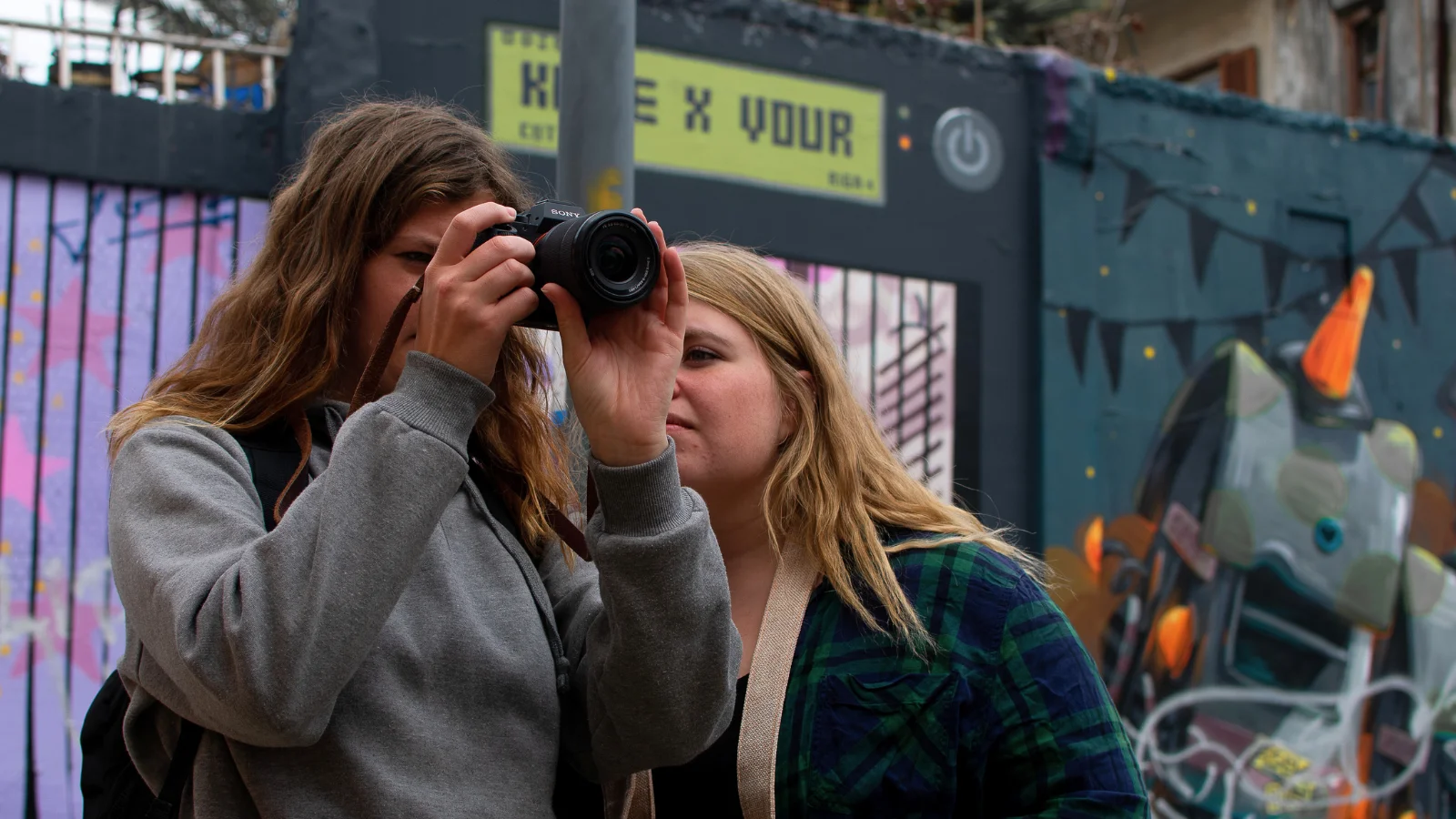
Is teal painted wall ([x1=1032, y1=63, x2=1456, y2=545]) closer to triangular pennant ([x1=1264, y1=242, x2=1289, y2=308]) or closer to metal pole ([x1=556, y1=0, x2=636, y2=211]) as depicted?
triangular pennant ([x1=1264, y1=242, x2=1289, y2=308])

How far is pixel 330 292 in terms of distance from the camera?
1.67 meters

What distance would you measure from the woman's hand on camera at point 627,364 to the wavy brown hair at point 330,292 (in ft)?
0.94

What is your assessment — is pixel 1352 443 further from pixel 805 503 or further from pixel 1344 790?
pixel 805 503

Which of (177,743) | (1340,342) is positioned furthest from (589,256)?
(1340,342)

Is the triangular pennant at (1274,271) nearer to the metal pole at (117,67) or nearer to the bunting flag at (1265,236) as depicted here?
the bunting flag at (1265,236)

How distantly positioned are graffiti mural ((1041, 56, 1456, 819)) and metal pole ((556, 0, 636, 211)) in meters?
3.94

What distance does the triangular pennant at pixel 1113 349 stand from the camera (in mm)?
6211

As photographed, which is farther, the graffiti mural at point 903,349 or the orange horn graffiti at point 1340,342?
the orange horn graffiti at point 1340,342

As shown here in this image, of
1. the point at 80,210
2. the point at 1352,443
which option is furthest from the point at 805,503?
the point at 1352,443

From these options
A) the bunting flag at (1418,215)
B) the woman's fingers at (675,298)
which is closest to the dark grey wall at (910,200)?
the bunting flag at (1418,215)

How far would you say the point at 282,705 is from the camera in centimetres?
130

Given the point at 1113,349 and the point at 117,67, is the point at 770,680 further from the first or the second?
the point at 1113,349

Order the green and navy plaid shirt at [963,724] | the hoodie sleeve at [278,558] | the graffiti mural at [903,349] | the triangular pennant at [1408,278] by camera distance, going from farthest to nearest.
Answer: the triangular pennant at [1408,278]
the graffiti mural at [903,349]
the green and navy plaid shirt at [963,724]
the hoodie sleeve at [278,558]

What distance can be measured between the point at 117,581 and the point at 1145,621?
17.8 ft
